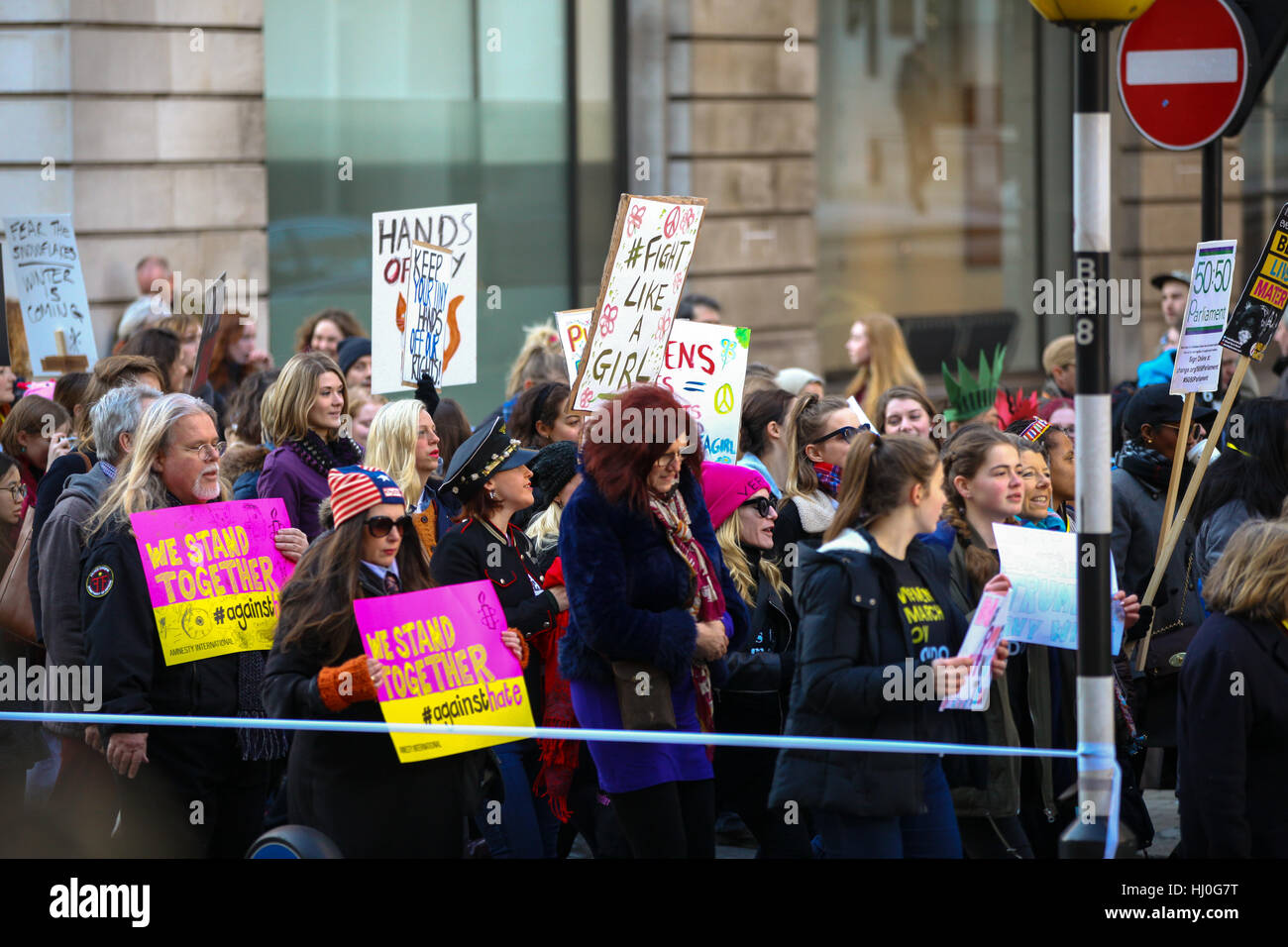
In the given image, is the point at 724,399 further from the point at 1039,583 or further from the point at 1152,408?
the point at 1039,583

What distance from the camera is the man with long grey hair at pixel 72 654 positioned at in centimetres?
577

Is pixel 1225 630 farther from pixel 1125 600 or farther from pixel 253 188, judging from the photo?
pixel 253 188

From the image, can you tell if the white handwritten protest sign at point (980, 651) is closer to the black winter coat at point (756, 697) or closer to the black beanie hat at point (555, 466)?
the black winter coat at point (756, 697)

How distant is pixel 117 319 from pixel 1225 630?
900 cm

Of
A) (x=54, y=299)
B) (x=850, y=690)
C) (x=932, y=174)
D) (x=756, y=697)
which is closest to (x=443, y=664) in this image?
(x=850, y=690)

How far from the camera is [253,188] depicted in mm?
12734

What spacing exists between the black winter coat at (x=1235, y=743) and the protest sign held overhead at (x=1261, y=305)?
6.79 ft

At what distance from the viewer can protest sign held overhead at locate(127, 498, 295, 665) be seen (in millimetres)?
5578

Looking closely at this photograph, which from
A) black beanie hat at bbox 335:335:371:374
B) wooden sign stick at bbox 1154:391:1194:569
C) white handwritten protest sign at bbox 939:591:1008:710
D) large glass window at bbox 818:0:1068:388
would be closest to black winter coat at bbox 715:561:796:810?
white handwritten protest sign at bbox 939:591:1008:710

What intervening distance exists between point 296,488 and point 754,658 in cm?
201

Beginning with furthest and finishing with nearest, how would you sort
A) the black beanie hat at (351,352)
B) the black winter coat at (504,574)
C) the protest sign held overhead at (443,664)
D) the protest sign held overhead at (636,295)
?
the black beanie hat at (351,352), the protest sign held overhead at (636,295), the black winter coat at (504,574), the protest sign held overhead at (443,664)

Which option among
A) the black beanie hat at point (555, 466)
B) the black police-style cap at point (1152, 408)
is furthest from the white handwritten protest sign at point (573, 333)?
the black police-style cap at point (1152, 408)

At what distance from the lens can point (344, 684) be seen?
4.95 meters
